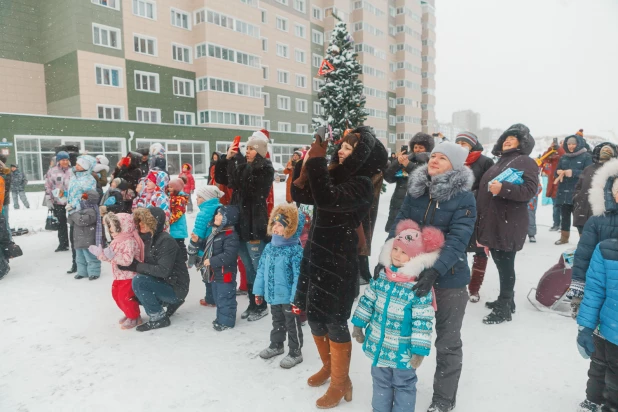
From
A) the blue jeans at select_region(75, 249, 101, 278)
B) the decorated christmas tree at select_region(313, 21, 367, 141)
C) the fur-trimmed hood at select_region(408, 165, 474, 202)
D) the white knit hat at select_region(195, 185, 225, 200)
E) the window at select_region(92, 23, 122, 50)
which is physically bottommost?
the blue jeans at select_region(75, 249, 101, 278)

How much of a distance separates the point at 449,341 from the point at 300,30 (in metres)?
39.2

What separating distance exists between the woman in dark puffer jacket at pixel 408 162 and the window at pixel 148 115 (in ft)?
79.7

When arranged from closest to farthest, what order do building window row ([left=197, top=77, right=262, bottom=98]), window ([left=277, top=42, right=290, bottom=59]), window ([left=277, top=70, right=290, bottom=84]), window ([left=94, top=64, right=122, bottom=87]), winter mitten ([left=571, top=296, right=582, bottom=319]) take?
winter mitten ([left=571, top=296, right=582, bottom=319]), window ([left=94, top=64, right=122, bottom=87]), building window row ([left=197, top=77, right=262, bottom=98]), window ([left=277, top=42, right=290, bottom=59]), window ([left=277, top=70, right=290, bottom=84])

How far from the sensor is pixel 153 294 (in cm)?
416

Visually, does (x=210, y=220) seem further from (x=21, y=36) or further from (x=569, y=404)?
(x=21, y=36)

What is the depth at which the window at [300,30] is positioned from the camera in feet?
120

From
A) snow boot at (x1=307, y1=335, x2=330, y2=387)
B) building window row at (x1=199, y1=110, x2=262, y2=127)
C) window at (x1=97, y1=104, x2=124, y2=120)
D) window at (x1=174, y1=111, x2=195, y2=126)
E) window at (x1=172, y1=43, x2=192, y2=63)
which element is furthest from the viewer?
building window row at (x1=199, y1=110, x2=262, y2=127)

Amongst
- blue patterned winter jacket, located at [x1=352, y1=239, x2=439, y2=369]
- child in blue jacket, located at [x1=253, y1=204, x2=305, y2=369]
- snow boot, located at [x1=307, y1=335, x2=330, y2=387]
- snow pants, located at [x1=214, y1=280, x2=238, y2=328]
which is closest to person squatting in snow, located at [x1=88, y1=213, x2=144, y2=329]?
snow pants, located at [x1=214, y1=280, x2=238, y2=328]

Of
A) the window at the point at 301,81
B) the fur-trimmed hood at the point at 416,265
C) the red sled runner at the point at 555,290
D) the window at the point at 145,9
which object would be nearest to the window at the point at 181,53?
the window at the point at 145,9

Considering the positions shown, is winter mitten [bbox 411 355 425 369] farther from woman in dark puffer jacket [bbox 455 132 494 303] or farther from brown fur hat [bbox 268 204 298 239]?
woman in dark puffer jacket [bbox 455 132 494 303]

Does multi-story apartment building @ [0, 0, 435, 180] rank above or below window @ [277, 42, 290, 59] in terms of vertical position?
below

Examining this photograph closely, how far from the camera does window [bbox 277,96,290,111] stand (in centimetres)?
3578

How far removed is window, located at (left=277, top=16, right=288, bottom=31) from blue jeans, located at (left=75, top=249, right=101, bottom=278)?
33.8 meters

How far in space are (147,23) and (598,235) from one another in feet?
95.7
